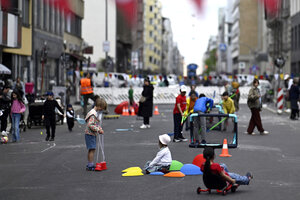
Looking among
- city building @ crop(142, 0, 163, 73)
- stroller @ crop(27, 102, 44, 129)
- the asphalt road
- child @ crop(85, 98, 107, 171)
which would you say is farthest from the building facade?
city building @ crop(142, 0, 163, 73)

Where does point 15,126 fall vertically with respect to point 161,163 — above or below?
above

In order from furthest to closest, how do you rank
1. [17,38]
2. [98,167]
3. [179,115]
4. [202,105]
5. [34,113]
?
1. [17,38]
2. [34,113]
3. [179,115]
4. [202,105]
5. [98,167]

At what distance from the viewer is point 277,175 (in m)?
11.5

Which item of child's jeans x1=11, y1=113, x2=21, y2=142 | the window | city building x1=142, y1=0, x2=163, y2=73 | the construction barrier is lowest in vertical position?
child's jeans x1=11, y1=113, x2=21, y2=142

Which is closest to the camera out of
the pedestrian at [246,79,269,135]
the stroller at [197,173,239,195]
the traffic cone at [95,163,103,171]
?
the stroller at [197,173,239,195]

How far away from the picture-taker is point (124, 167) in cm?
1262

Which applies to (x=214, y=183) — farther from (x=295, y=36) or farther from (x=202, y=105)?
(x=295, y=36)

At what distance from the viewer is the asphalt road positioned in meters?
9.71

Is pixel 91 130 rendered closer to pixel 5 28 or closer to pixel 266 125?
pixel 266 125

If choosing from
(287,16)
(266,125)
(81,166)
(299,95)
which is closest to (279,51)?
(287,16)

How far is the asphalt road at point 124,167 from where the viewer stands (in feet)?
31.9

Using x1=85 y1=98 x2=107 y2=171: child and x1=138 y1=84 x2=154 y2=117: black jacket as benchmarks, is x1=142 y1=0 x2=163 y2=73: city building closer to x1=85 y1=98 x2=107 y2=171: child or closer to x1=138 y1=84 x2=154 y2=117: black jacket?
x1=138 y1=84 x2=154 y2=117: black jacket

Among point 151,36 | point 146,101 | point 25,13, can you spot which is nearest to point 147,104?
point 146,101

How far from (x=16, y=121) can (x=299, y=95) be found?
16.2 metres
